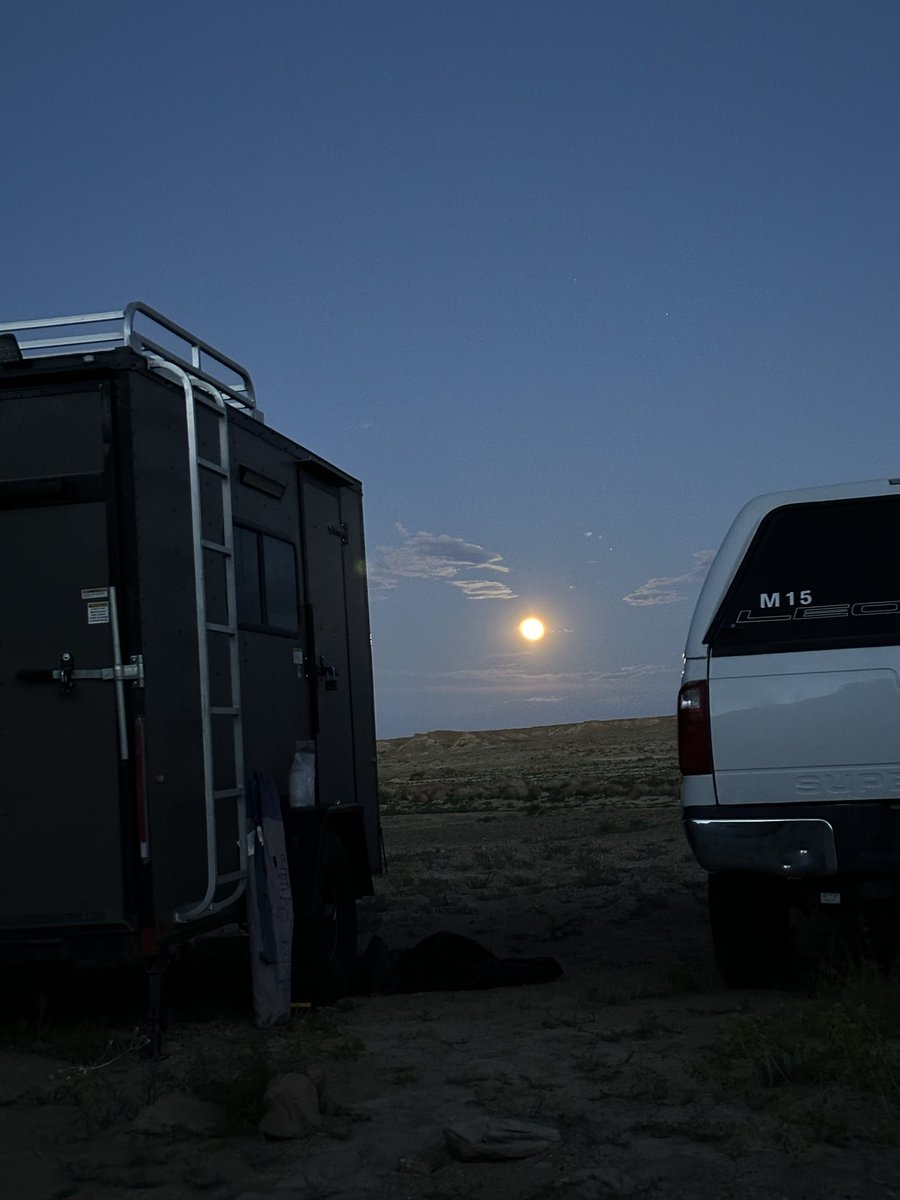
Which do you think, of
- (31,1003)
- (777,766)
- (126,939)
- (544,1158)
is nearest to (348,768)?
(31,1003)

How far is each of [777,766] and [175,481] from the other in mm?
3345

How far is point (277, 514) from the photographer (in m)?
8.89

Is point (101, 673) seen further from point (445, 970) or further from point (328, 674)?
point (445, 970)

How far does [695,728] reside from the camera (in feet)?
22.5

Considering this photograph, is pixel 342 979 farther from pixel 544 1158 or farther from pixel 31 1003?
pixel 544 1158

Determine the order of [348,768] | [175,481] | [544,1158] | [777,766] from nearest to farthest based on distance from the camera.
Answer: [544,1158], [777,766], [175,481], [348,768]

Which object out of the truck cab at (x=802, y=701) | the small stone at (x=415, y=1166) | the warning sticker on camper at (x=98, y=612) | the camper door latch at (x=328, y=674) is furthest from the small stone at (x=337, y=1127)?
the camper door latch at (x=328, y=674)

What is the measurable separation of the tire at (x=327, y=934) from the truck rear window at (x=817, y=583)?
9.52ft

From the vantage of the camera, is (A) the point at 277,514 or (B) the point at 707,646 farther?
(A) the point at 277,514

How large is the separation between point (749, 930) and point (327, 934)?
2.57m

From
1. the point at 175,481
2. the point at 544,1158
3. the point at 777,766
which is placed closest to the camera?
the point at 544,1158

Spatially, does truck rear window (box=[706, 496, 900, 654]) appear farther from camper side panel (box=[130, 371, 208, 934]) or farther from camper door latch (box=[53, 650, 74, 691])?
camper door latch (box=[53, 650, 74, 691])

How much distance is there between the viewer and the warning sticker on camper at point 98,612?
6.89 metres

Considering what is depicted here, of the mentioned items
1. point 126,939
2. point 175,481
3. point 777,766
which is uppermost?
point 175,481
